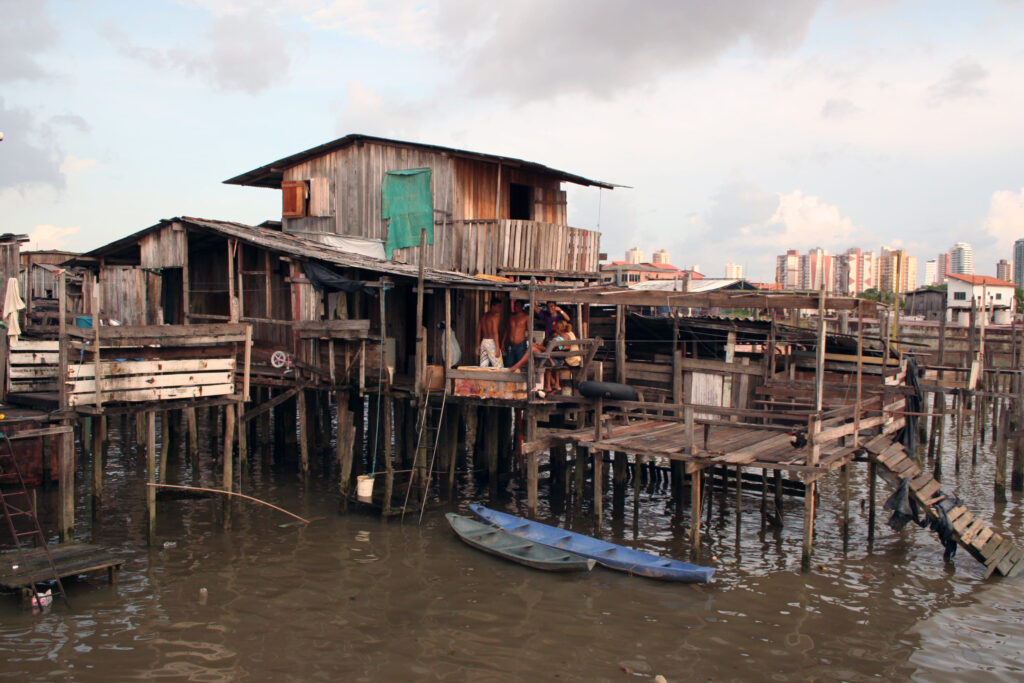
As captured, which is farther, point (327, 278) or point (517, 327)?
point (517, 327)

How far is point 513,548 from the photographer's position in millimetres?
13164

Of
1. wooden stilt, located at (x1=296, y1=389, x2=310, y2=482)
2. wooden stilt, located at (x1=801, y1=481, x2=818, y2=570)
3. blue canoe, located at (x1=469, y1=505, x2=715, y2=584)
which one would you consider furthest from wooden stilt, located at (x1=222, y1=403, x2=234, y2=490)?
wooden stilt, located at (x1=801, y1=481, x2=818, y2=570)

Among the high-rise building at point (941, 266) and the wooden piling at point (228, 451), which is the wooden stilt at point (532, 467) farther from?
the high-rise building at point (941, 266)

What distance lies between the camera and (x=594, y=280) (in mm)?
20641

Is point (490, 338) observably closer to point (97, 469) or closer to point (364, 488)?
point (364, 488)

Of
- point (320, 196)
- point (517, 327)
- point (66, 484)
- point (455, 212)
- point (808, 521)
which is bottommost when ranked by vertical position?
point (808, 521)

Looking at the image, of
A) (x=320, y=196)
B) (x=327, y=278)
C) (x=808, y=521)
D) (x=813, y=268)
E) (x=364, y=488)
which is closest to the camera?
(x=808, y=521)

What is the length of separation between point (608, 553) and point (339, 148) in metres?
13.4

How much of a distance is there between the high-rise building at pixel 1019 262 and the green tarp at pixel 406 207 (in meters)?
104

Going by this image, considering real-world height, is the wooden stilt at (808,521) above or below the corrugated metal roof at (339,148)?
below

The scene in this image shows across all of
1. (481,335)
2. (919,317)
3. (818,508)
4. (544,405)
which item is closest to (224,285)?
(481,335)

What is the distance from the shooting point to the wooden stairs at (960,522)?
12859mm

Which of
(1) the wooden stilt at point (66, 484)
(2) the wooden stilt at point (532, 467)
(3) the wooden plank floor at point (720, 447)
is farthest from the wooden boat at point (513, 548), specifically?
(1) the wooden stilt at point (66, 484)

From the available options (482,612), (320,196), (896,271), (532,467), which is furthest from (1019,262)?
(482,612)
